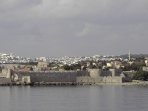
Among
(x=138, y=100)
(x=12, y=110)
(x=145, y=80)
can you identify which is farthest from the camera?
(x=145, y=80)

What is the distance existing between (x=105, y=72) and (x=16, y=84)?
21.7 ft

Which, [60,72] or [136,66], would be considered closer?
[60,72]

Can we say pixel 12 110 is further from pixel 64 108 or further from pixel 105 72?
pixel 105 72

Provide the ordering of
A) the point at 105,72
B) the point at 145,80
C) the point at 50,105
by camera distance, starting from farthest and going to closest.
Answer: the point at 105,72 < the point at 145,80 < the point at 50,105

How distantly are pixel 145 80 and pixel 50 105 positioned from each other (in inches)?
927

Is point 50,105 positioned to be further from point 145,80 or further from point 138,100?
point 145,80

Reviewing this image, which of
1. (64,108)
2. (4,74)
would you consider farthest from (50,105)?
(4,74)

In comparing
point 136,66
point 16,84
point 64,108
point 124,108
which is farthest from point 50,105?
point 136,66

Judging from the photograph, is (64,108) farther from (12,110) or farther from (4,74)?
(4,74)

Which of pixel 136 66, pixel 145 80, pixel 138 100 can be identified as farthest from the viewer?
pixel 136 66

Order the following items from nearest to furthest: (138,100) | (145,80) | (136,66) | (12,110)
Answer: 1. (12,110)
2. (138,100)
3. (145,80)
4. (136,66)

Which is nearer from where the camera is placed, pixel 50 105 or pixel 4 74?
pixel 50 105

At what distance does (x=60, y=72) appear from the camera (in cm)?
4856

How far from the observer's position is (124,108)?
22.5 m
